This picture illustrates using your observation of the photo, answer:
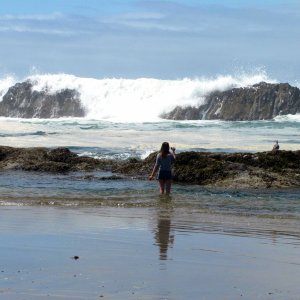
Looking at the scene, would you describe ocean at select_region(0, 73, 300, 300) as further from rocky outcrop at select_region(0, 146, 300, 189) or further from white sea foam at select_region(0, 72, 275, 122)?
white sea foam at select_region(0, 72, 275, 122)

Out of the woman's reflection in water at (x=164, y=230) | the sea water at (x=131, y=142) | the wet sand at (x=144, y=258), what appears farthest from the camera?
the sea water at (x=131, y=142)

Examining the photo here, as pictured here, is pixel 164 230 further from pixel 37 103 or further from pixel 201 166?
pixel 37 103

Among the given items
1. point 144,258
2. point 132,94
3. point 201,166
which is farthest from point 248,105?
point 144,258

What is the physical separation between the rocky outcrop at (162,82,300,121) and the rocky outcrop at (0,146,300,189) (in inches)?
2433

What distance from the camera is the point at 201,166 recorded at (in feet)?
66.1

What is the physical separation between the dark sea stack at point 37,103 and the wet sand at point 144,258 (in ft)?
284

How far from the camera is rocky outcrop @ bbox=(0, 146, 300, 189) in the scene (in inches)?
744

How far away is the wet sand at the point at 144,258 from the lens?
21.0ft

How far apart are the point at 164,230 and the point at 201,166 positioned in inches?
380

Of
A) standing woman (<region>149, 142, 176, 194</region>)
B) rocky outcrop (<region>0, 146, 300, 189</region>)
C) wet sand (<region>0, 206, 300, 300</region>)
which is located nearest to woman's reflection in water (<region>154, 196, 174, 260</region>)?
wet sand (<region>0, 206, 300, 300</region>)

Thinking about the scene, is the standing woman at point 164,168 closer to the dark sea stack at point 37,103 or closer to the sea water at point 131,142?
the sea water at point 131,142

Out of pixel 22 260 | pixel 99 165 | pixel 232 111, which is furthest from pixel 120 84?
pixel 22 260

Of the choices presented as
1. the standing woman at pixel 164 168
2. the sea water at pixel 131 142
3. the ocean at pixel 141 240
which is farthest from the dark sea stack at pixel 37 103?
the standing woman at pixel 164 168

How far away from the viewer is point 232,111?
86688 millimetres
